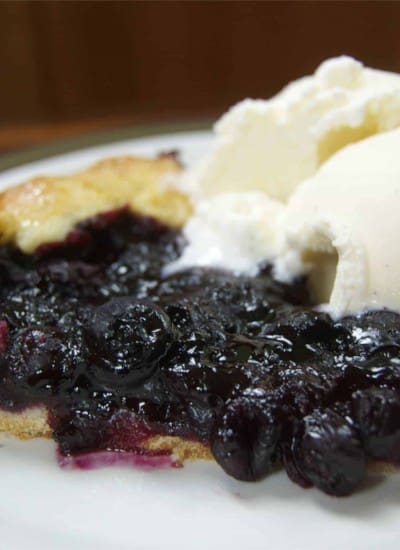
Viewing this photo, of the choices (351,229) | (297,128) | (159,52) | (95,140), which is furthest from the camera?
(159,52)

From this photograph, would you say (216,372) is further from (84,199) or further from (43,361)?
(84,199)

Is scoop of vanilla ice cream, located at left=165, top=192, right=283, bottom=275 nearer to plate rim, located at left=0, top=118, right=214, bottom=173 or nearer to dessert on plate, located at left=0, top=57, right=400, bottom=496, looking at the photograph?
dessert on plate, located at left=0, top=57, right=400, bottom=496

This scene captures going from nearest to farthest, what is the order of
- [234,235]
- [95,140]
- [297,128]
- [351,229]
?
[351,229] < [234,235] < [297,128] < [95,140]

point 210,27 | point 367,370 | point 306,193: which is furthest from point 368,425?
point 210,27

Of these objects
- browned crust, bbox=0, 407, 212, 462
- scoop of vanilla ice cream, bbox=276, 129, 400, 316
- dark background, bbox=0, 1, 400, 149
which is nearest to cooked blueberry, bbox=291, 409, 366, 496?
browned crust, bbox=0, 407, 212, 462

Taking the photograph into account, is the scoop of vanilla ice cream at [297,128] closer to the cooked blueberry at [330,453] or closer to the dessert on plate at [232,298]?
the dessert on plate at [232,298]

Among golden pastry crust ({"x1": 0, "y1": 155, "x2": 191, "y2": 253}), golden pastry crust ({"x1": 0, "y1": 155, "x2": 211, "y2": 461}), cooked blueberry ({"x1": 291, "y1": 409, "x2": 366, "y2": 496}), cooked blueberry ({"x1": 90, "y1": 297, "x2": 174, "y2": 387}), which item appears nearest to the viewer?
cooked blueberry ({"x1": 291, "y1": 409, "x2": 366, "y2": 496})

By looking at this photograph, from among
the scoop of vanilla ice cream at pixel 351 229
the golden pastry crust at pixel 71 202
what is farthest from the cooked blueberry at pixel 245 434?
the golden pastry crust at pixel 71 202

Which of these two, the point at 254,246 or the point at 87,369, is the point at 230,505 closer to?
the point at 87,369

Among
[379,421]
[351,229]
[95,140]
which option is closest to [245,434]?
[379,421]
